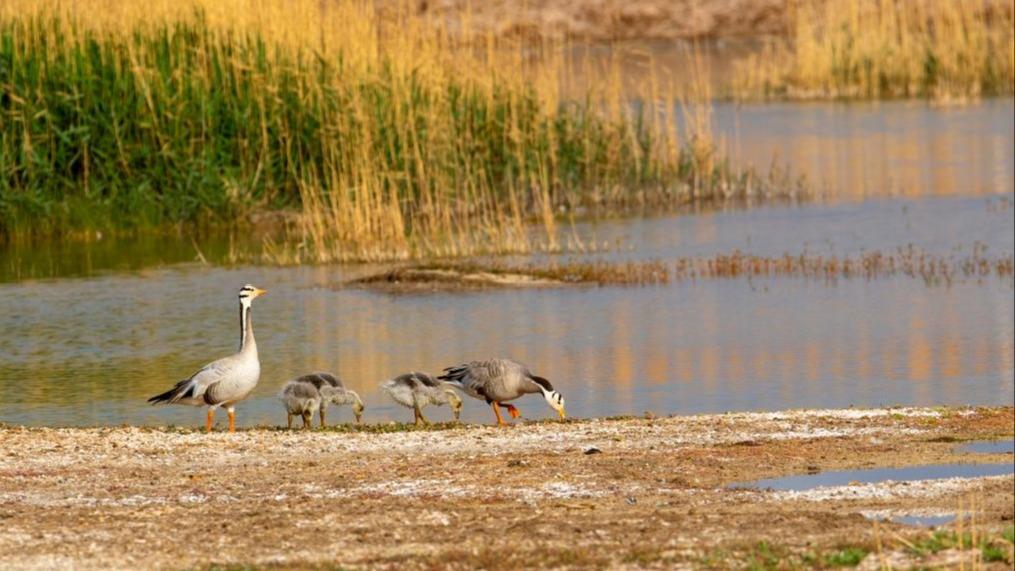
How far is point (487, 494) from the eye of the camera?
9.81 meters

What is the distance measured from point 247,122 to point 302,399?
39.5 ft

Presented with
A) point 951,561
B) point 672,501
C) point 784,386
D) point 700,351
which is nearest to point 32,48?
point 700,351

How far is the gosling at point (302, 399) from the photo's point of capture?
12797 mm

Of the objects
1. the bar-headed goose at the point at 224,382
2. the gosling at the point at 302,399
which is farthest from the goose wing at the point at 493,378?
the bar-headed goose at the point at 224,382

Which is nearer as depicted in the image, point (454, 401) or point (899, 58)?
point (454, 401)

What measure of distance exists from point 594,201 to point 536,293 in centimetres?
633

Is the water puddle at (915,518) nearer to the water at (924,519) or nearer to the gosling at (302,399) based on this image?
the water at (924,519)

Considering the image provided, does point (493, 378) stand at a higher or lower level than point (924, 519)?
higher

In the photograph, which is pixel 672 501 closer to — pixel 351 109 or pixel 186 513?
pixel 186 513

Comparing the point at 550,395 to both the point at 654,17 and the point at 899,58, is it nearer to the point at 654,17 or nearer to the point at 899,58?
the point at 899,58

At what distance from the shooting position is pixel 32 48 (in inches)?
947

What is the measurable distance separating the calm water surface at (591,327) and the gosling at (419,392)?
0.92m

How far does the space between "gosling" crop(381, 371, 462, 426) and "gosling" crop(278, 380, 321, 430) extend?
55 centimetres

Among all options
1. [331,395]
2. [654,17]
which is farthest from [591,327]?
[654,17]
